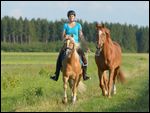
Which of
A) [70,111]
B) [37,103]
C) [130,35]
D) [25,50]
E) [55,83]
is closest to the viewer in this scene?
[70,111]

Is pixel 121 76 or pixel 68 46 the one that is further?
pixel 121 76

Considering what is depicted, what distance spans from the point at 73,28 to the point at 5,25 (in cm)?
11091

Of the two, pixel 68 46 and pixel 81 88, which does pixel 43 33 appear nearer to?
pixel 81 88

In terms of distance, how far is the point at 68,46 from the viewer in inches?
499

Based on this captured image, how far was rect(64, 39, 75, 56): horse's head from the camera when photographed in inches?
497

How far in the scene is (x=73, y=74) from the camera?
12.9 meters

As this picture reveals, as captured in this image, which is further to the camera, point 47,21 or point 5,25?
point 47,21

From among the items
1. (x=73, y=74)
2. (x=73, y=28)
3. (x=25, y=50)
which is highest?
(x=73, y=28)

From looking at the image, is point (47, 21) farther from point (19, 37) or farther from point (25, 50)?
point (25, 50)


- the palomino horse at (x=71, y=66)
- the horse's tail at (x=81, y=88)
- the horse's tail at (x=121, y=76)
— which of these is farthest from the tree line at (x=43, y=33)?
the palomino horse at (x=71, y=66)

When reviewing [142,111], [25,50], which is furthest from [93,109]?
[25,50]

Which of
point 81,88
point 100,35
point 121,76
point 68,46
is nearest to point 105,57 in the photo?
point 100,35

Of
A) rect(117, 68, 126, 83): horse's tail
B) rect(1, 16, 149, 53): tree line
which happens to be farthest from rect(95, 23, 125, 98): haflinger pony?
rect(1, 16, 149, 53): tree line

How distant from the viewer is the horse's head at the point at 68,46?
1262cm
